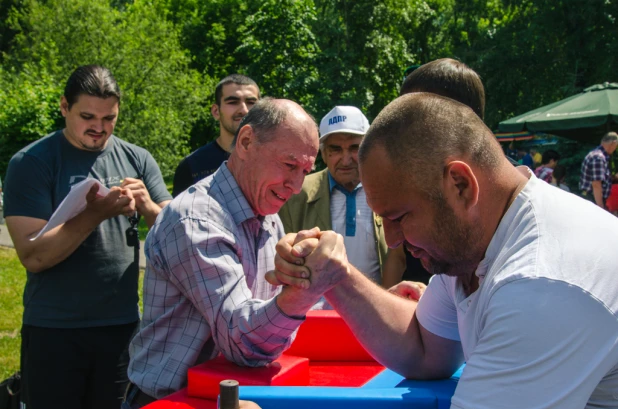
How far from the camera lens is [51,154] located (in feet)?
9.78

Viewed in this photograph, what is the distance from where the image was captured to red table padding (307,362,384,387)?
7.10 feet

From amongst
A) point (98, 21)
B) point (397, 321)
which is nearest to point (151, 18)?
point (98, 21)

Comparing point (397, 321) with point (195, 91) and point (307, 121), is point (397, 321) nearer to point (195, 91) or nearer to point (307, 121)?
point (307, 121)

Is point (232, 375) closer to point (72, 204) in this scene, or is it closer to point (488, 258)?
point (488, 258)

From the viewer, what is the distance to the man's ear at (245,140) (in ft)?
7.06

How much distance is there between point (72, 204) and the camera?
2.71 meters

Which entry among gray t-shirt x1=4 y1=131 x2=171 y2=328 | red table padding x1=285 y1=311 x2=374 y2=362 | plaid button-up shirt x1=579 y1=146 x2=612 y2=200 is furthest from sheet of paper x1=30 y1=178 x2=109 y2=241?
plaid button-up shirt x1=579 y1=146 x2=612 y2=200

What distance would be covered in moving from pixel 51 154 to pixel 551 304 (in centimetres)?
249

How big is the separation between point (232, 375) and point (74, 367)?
4.99 ft

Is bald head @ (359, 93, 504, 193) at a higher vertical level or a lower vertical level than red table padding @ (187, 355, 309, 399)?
higher

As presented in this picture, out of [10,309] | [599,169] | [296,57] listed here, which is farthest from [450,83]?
[296,57]

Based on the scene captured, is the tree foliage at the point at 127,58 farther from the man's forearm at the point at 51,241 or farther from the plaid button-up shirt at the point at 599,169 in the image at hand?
the man's forearm at the point at 51,241

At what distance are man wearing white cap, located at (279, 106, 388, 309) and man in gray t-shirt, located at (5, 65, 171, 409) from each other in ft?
3.18

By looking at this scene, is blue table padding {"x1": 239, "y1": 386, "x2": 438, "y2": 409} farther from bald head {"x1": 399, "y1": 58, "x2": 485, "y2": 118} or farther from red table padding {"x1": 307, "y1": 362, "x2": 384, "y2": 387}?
bald head {"x1": 399, "y1": 58, "x2": 485, "y2": 118}
